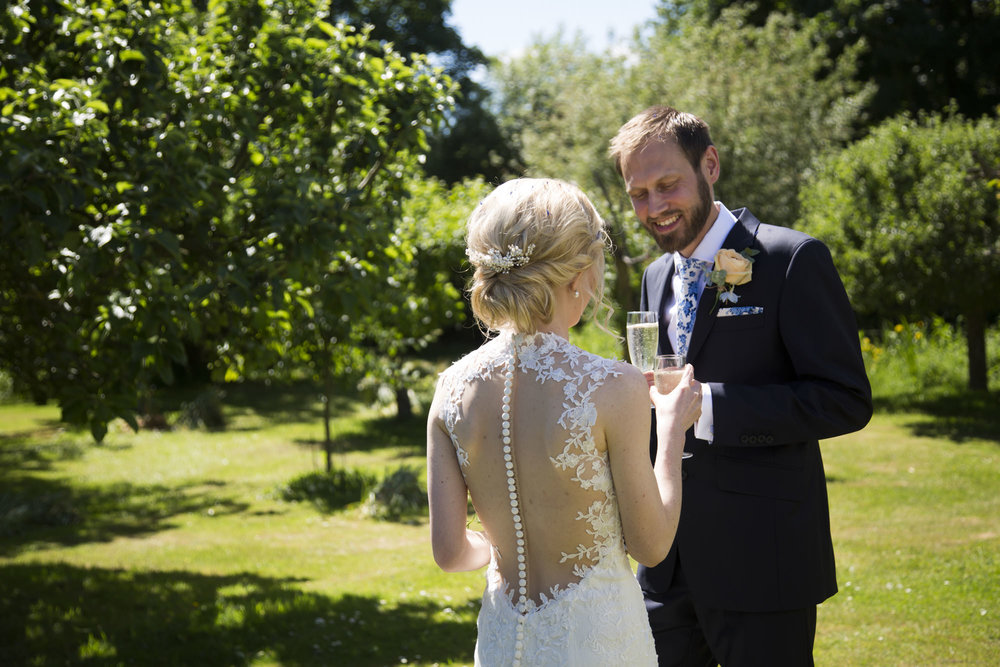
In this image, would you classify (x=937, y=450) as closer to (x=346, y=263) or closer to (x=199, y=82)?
(x=346, y=263)

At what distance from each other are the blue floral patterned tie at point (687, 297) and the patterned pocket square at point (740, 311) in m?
0.14

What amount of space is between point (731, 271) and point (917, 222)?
42.7ft

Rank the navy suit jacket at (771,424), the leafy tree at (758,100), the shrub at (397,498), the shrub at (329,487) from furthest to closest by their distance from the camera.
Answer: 1. the leafy tree at (758,100)
2. the shrub at (329,487)
3. the shrub at (397,498)
4. the navy suit jacket at (771,424)

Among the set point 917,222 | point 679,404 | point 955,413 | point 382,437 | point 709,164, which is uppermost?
point 917,222

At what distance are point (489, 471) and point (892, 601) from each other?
18.2 ft

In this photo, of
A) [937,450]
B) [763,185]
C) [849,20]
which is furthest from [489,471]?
[849,20]

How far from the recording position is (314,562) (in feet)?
29.2

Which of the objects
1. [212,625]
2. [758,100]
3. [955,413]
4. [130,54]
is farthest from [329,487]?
[758,100]

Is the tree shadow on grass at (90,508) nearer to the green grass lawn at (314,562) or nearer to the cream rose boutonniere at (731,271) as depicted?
the green grass lawn at (314,562)

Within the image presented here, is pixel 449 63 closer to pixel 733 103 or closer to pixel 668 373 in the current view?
pixel 733 103

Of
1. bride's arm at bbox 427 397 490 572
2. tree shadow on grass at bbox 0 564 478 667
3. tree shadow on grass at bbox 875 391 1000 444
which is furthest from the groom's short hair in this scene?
tree shadow on grass at bbox 875 391 1000 444

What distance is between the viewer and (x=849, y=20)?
2464 centimetres

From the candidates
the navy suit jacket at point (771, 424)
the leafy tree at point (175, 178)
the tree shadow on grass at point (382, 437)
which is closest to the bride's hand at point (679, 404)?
the navy suit jacket at point (771, 424)

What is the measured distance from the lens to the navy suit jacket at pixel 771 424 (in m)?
2.76
